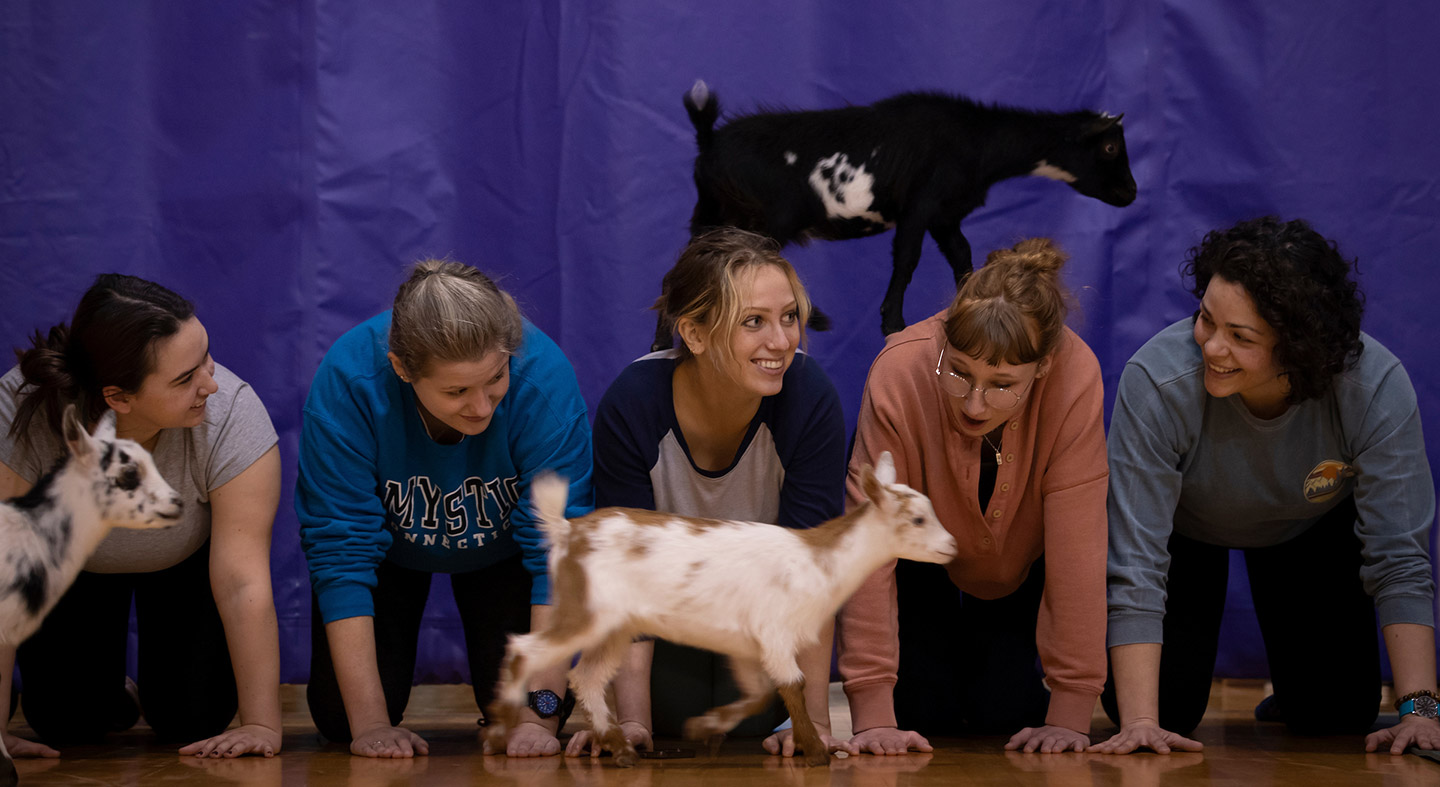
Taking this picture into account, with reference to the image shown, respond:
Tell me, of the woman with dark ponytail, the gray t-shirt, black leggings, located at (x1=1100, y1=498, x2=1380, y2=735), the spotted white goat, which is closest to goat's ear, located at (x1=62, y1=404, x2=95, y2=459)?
the spotted white goat

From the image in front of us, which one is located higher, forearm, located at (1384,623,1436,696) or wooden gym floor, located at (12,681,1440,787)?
forearm, located at (1384,623,1436,696)

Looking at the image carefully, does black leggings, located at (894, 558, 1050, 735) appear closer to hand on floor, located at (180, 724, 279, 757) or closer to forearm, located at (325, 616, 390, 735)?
forearm, located at (325, 616, 390, 735)

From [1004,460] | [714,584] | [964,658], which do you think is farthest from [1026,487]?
[714,584]

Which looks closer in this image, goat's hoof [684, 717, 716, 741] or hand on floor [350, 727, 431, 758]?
goat's hoof [684, 717, 716, 741]

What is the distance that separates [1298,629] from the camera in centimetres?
228

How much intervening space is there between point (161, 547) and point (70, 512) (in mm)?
537

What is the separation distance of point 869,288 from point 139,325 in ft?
4.71

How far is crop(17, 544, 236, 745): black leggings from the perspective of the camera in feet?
7.04

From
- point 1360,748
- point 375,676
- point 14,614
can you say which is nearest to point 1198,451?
point 1360,748

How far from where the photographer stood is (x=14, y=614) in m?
1.49

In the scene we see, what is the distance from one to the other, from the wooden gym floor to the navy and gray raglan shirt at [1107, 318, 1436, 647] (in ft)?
0.84

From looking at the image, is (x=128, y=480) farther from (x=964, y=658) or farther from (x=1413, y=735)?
(x=1413, y=735)

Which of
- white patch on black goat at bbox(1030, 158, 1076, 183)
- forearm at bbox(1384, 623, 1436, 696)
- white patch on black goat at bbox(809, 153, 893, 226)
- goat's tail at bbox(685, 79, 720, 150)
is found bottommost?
forearm at bbox(1384, 623, 1436, 696)

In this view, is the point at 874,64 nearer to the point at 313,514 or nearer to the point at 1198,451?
the point at 1198,451
